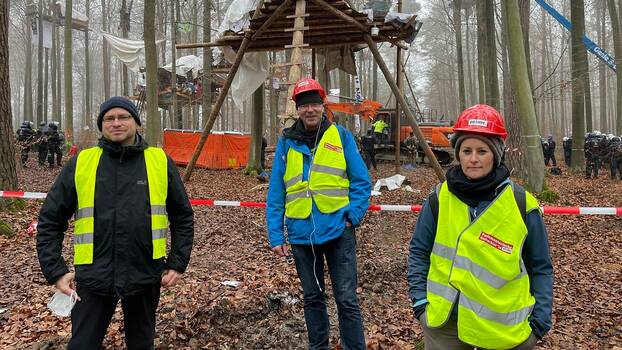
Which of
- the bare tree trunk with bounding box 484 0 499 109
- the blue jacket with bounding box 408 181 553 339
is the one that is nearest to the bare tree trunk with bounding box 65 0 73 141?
the bare tree trunk with bounding box 484 0 499 109

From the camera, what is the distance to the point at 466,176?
7.21ft

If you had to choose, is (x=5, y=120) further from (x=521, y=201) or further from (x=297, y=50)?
(x=521, y=201)

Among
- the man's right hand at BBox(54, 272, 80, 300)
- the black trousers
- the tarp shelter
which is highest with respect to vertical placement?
the tarp shelter

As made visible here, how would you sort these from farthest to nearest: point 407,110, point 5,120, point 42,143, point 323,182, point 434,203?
point 42,143
point 407,110
point 5,120
point 323,182
point 434,203

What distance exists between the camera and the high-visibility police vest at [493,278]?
2.04m

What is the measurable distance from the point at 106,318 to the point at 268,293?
2.37m

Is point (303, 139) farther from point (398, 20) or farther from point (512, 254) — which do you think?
point (398, 20)

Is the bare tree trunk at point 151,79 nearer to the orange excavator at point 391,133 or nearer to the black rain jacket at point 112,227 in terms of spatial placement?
the orange excavator at point 391,133

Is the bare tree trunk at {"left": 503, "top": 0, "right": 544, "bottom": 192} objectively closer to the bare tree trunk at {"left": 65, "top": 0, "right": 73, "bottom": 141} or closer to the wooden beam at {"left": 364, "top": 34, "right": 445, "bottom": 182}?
the wooden beam at {"left": 364, "top": 34, "right": 445, "bottom": 182}

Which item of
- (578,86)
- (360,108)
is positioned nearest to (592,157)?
(578,86)

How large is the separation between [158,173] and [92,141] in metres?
21.3

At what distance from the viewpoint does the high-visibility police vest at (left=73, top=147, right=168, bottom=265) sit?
101 inches

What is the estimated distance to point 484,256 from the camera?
6.77 ft

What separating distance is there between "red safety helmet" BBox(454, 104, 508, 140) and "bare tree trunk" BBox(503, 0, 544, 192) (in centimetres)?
858
